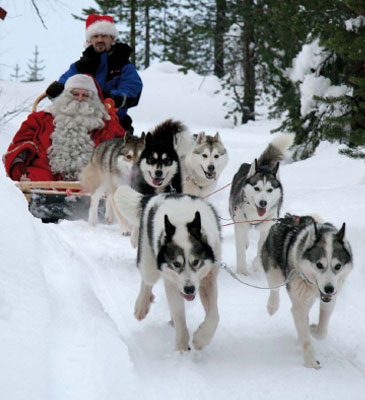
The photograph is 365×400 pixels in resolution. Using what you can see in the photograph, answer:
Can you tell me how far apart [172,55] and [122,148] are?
1921 centimetres

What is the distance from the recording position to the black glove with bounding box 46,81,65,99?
7154 millimetres

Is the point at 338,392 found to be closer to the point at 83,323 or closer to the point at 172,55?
the point at 83,323

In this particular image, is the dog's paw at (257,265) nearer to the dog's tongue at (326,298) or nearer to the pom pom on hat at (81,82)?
the dog's tongue at (326,298)

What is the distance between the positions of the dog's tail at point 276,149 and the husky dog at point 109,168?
154 centimetres

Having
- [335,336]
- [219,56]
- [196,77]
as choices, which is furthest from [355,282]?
[196,77]

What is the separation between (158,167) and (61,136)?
2.10 metres

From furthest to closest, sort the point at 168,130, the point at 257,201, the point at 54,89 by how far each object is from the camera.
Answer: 1. the point at 54,89
2. the point at 168,130
3. the point at 257,201

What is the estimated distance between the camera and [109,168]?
21.4 ft

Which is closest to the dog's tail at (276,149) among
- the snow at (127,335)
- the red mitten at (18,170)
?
the snow at (127,335)

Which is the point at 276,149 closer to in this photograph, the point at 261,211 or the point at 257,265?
the point at 261,211

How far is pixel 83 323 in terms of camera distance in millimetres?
2748

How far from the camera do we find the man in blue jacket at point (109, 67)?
24.3 feet

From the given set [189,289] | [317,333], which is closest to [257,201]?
[317,333]

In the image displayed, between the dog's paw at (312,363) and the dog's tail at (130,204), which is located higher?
the dog's tail at (130,204)
